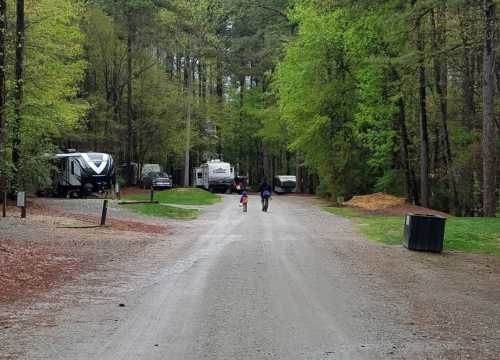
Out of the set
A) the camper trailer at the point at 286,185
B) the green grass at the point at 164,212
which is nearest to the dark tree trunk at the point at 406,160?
the green grass at the point at 164,212

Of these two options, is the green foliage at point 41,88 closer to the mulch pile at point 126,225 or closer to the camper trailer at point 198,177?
the mulch pile at point 126,225

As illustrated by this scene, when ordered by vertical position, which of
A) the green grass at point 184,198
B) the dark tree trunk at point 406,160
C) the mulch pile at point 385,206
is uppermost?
the dark tree trunk at point 406,160

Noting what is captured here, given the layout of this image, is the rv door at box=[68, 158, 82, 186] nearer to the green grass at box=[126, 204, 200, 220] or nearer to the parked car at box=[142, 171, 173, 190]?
the green grass at box=[126, 204, 200, 220]

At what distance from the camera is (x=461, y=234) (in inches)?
714

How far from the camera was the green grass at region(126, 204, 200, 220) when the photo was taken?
84.8 feet

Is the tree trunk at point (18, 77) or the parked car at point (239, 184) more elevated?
the tree trunk at point (18, 77)

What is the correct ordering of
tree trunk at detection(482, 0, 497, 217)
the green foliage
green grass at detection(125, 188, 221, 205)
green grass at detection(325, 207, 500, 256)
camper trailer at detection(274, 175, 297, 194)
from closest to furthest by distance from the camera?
green grass at detection(325, 207, 500, 256) → tree trunk at detection(482, 0, 497, 217) → the green foliage → green grass at detection(125, 188, 221, 205) → camper trailer at detection(274, 175, 297, 194)

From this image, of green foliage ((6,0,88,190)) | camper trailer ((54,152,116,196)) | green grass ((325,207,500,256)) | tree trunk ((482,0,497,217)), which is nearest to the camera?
green grass ((325,207,500,256))

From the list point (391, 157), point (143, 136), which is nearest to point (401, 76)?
point (391, 157)

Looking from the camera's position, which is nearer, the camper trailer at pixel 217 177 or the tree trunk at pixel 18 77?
the tree trunk at pixel 18 77

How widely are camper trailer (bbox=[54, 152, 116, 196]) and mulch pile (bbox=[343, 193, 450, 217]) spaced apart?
49.1 feet

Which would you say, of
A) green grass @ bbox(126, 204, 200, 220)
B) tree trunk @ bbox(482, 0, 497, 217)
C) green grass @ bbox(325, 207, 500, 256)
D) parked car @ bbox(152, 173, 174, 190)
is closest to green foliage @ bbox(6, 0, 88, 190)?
green grass @ bbox(126, 204, 200, 220)

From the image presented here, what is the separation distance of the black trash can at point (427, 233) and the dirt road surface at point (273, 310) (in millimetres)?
606

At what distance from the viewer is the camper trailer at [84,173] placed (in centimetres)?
3725
